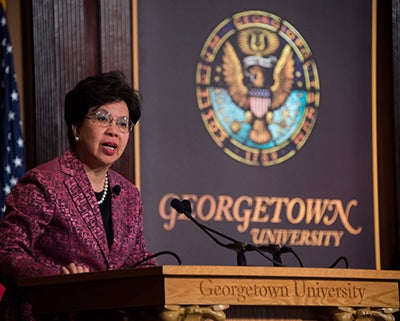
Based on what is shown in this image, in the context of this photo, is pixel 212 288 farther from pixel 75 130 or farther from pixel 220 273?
pixel 75 130

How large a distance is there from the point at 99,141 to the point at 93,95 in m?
0.17

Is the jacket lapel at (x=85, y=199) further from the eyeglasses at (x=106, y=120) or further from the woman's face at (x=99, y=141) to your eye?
the eyeglasses at (x=106, y=120)

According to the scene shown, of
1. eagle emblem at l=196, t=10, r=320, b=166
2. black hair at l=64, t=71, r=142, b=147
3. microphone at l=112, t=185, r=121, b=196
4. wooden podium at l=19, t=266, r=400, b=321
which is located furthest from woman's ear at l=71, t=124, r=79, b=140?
eagle emblem at l=196, t=10, r=320, b=166

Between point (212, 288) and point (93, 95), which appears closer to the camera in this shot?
point (212, 288)

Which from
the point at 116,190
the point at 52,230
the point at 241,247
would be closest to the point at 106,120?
the point at 116,190

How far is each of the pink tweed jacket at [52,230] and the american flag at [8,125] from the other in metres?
1.52

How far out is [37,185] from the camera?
362cm

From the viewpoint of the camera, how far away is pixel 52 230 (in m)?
3.59

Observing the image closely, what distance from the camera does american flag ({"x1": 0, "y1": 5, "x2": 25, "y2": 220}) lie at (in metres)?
5.21

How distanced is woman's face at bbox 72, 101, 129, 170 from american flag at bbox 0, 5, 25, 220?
1440 mm

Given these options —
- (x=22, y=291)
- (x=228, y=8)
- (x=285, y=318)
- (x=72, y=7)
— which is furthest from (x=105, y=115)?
(x=228, y=8)

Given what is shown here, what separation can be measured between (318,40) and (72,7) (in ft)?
5.24

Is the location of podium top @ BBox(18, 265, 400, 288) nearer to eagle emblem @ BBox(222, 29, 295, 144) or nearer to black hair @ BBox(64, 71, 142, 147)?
black hair @ BBox(64, 71, 142, 147)

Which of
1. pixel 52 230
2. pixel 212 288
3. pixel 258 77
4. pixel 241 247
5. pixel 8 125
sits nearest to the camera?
pixel 212 288
